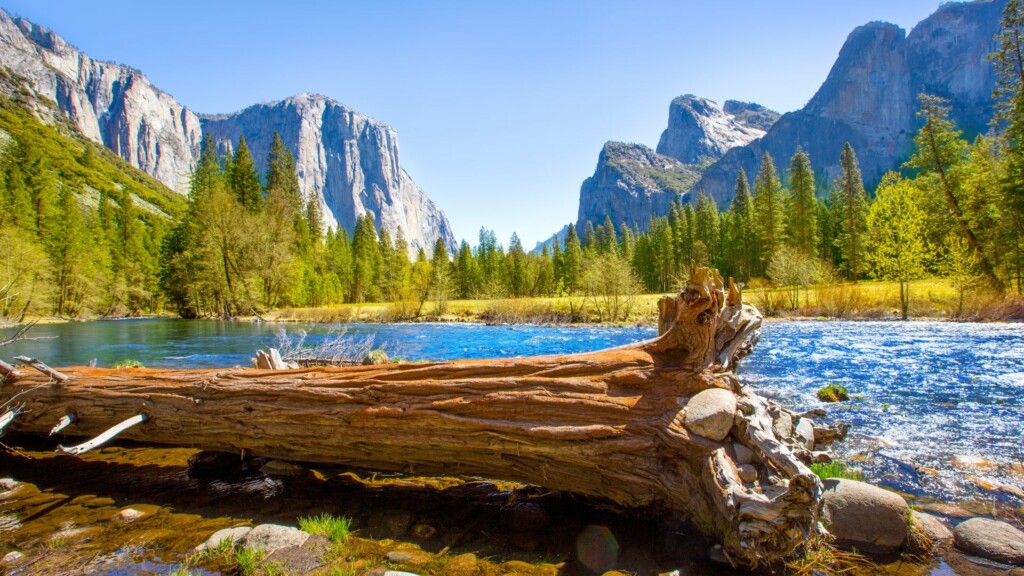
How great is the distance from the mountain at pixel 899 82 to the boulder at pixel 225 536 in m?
215

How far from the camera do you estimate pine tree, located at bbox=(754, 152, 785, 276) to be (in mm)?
53469

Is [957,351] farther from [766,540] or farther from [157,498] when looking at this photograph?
[157,498]

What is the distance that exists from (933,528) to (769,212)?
5873 centimetres

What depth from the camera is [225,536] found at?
3.74m

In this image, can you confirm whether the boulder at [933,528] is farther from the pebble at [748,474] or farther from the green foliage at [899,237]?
the green foliage at [899,237]

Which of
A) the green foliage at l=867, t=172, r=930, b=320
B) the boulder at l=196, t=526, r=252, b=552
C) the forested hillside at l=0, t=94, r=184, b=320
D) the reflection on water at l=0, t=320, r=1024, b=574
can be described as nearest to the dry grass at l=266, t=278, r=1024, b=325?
the green foliage at l=867, t=172, r=930, b=320

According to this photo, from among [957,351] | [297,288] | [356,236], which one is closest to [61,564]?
[957,351]

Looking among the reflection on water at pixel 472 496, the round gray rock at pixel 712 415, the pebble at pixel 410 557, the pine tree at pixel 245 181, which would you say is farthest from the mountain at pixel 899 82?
the pebble at pixel 410 557

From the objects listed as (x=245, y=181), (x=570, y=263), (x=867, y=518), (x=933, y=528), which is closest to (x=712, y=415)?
(x=867, y=518)

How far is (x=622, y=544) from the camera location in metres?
3.63

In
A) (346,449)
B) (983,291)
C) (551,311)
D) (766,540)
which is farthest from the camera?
(551,311)

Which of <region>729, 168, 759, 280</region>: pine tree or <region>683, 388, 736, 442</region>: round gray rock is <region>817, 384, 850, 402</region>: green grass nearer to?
<region>683, 388, 736, 442</region>: round gray rock

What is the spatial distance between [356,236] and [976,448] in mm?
84898

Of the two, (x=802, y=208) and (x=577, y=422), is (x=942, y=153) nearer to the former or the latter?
(x=802, y=208)
